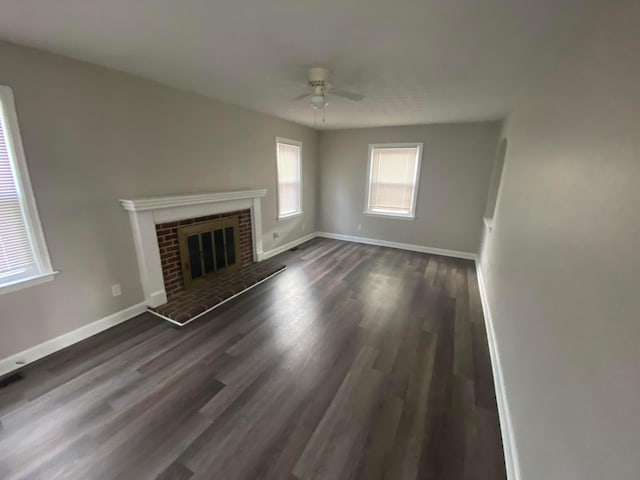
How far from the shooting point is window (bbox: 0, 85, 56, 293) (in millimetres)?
1885

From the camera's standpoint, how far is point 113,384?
1953 millimetres

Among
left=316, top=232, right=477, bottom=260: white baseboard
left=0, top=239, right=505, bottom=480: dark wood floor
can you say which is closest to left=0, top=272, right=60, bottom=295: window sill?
left=0, top=239, right=505, bottom=480: dark wood floor

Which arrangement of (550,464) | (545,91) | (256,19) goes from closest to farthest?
(550,464) → (256,19) → (545,91)

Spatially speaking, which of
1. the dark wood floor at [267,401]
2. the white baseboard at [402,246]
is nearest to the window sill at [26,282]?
the dark wood floor at [267,401]

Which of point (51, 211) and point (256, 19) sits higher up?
point (256, 19)

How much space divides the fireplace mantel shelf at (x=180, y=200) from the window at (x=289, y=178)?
0.96 metres

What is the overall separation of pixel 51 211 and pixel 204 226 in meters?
1.47

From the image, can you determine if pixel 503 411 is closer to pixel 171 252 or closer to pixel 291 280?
pixel 291 280

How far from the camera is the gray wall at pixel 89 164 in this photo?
6.61 feet

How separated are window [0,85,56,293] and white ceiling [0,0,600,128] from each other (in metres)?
0.61

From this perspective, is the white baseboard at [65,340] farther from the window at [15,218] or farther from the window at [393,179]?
the window at [393,179]

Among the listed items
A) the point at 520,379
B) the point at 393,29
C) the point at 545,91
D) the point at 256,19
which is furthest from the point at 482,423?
the point at 256,19

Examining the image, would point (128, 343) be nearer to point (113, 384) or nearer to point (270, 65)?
point (113, 384)

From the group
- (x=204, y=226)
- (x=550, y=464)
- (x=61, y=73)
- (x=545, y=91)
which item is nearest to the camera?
(x=550, y=464)
